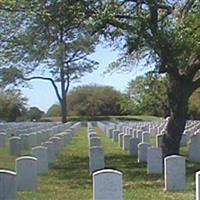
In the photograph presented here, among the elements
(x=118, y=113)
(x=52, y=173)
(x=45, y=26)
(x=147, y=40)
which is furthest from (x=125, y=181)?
(x=118, y=113)

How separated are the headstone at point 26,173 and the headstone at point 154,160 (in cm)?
385

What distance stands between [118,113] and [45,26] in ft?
235

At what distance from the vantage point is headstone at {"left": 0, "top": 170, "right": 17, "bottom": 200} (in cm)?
954

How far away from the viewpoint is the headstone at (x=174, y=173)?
12805mm

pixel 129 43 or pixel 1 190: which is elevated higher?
pixel 129 43

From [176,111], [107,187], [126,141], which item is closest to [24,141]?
[126,141]

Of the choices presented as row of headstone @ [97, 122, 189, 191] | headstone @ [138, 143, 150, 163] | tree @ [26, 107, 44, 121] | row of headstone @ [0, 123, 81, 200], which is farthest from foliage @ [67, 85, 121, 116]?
headstone @ [138, 143, 150, 163]

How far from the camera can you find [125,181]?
14727mm

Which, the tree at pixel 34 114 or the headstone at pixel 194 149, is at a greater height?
the tree at pixel 34 114

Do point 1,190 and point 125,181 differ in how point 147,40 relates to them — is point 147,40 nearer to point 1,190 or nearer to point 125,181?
point 125,181

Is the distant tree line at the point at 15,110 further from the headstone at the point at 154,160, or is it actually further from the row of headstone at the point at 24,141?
the headstone at the point at 154,160

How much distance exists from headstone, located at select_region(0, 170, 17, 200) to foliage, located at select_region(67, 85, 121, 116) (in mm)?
77629

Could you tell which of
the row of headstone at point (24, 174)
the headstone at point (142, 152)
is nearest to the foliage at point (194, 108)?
the row of headstone at point (24, 174)

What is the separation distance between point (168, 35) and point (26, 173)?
6.12m
